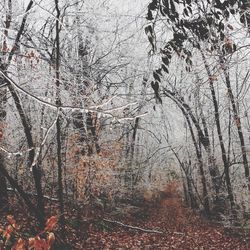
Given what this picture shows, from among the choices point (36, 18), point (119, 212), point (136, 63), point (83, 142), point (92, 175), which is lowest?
point (119, 212)

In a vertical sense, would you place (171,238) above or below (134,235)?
below

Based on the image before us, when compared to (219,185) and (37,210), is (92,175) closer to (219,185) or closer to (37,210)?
(37,210)

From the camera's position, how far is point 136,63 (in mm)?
15648

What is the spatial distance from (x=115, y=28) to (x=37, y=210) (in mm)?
8620

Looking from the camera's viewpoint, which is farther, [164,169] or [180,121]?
[164,169]

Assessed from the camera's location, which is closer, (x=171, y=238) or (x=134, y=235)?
(x=134, y=235)

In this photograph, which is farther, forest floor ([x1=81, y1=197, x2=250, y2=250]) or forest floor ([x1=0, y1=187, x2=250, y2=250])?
forest floor ([x1=81, y1=197, x2=250, y2=250])

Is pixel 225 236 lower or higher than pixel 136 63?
lower

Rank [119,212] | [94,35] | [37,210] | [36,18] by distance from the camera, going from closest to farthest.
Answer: [37,210] → [36,18] → [94,35] → [119,212]

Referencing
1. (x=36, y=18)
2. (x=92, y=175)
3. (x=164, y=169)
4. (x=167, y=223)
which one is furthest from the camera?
(x=164, y=169)

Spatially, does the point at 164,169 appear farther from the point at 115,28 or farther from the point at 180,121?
the point at 115,28

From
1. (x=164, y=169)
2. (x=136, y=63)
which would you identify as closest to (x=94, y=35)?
(x=136, y=63)

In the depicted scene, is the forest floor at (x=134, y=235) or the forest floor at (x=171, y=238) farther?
the forest floor at (x=171, y=238)

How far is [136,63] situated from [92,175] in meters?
6.23
